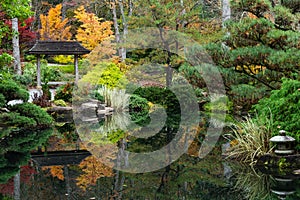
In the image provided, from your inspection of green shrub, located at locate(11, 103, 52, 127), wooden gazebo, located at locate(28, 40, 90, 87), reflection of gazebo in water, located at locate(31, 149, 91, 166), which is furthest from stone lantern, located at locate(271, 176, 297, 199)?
wooden gazebo, located at locate(28, 40, 90, 87)

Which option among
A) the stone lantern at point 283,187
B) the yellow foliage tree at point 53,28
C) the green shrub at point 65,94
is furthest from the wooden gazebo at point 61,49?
the stone lantern at point 283,187

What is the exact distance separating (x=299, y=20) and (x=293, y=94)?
1440 millimetres

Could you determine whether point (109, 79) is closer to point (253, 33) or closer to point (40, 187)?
point (253, 33)

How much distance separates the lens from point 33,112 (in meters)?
11.1

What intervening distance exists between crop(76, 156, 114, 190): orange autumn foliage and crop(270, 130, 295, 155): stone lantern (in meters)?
2.44

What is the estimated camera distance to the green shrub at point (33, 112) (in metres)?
11.0

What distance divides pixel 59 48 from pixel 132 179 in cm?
1364

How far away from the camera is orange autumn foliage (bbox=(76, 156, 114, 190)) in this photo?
6.01 metres

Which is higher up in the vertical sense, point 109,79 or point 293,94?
point 293,94

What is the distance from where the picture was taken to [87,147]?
890 cm

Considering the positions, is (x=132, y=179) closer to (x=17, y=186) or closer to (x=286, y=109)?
(x=17, y=186)

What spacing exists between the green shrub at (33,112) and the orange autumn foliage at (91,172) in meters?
3.90

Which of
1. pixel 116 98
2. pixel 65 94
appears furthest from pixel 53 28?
pixel 116 98

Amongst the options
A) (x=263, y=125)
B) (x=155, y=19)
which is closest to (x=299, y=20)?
(x=263, y=125)
